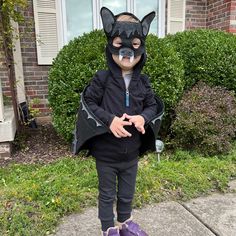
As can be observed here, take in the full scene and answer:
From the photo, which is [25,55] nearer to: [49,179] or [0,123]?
[0,123]

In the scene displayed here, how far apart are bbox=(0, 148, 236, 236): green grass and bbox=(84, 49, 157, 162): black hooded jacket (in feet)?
2.76

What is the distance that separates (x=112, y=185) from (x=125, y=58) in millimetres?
806

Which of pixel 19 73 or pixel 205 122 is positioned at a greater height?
pixel 19 73

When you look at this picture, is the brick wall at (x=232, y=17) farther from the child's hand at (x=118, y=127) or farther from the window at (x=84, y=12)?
the child's hand at (x=118, y=127)

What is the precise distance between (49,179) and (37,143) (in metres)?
1.39

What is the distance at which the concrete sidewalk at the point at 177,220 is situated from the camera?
2.19 m

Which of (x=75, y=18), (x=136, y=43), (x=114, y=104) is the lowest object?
(x=114, y=104)

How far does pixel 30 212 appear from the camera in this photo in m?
2.29

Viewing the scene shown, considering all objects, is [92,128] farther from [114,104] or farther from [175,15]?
[175,15]

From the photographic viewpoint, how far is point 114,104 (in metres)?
1.72

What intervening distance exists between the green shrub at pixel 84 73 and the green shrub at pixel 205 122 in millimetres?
273

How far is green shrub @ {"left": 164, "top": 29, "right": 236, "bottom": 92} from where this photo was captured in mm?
4230

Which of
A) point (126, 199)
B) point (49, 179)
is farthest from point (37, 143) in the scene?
point (126, 199)

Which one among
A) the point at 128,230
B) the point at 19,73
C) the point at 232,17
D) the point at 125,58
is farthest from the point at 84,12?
the point at 128,230
